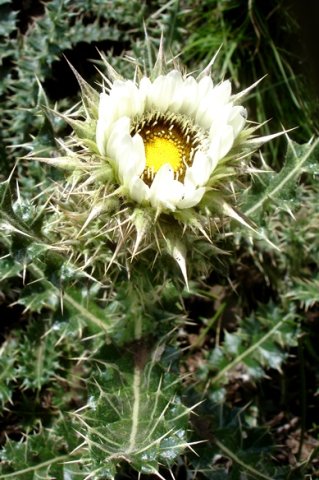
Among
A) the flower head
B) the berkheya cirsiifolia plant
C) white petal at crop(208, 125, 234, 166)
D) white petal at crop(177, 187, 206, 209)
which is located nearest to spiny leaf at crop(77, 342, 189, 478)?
the berkheya cirsiifolia plant

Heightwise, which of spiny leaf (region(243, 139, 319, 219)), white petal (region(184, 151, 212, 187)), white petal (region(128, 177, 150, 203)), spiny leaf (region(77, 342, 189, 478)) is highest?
white petal (region(184, 151, 212, 187))

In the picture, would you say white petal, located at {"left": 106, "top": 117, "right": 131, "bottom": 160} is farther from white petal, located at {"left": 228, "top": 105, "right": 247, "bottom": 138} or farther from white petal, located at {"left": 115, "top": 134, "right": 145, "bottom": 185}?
white petal, located at {"left": 228, "top": 105, "right": 247, "bottom": 138}

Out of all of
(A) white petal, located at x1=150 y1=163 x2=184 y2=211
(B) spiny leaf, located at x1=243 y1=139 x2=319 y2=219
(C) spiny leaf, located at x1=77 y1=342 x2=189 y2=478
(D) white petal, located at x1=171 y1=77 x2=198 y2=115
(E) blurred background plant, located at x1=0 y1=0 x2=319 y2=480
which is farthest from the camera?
(B) spiny leaf, located at x1=243 y1=139 x2=319 y2=219

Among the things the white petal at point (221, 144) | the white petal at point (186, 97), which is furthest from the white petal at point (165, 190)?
the white petal at point (186, 97)

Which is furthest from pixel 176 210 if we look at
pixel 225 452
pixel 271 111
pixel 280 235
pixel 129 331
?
pixel 271 111

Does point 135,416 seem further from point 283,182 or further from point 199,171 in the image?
point 283,182

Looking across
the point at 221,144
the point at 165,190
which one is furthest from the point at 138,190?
the point at 221,144
